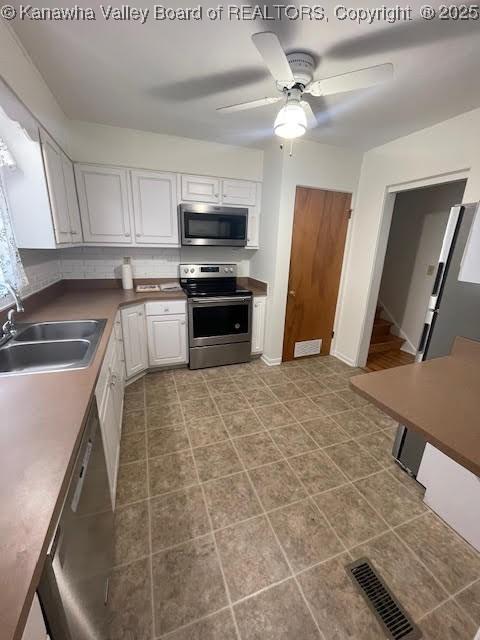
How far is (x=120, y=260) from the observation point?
9.94 feet

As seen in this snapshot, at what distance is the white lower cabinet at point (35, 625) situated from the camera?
46 cm

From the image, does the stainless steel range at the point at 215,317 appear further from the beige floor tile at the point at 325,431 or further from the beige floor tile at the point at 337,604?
the beige floor tile at the point at 337,604

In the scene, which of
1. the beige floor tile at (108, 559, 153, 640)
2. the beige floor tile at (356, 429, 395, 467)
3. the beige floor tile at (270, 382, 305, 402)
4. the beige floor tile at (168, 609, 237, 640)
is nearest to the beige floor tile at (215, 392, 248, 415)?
the beige floor tile at (270, 382, 305, 402)

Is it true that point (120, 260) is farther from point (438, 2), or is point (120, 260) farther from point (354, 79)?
point (438, 2)

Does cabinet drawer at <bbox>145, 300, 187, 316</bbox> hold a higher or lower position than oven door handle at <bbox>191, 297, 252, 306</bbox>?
lower

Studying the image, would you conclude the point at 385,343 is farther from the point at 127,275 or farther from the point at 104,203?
the point at 104,203

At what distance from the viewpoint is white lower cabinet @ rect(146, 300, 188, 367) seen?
2.79 metres

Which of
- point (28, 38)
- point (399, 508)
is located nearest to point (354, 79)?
point (28, 38)

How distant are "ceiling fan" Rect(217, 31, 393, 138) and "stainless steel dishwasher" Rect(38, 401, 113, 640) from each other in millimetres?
1733

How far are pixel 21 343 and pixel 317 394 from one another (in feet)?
7.91

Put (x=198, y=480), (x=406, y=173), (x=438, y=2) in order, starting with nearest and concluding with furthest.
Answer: (x=438, y=2)
(x=198, y=480)
(x=406, y=173)

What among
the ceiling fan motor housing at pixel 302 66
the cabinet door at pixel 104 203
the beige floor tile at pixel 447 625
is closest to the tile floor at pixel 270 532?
the beige floor tile at pixel 447 625

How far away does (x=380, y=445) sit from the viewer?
2.06 meters

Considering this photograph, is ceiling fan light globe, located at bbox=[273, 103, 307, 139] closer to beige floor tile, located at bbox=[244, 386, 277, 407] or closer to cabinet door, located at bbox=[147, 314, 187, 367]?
cabinet door, located at bbox=[147, 314, 187, 367]
